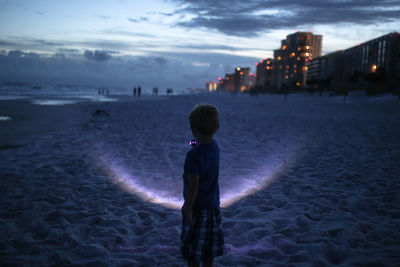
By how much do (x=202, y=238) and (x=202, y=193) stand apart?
396 mm

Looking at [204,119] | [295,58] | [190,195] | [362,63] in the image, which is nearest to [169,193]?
[190,195]

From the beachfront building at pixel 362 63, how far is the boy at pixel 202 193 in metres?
66.3

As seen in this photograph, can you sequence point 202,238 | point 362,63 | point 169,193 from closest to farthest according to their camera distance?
1. point 202,238
2. point 169,193
3. point 362,63

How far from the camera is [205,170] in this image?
2.36 metres

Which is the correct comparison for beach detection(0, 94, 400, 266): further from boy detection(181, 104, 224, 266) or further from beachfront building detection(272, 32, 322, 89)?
beachfront building detection(272, 32, 322, 89)

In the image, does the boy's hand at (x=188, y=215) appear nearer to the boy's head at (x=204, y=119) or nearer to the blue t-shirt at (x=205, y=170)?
the blue t-shirt at (x=205, y=170)

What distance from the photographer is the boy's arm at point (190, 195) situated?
2.28m

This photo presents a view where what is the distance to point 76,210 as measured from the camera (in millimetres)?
4410

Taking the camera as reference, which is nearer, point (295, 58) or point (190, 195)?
point (190, 195)

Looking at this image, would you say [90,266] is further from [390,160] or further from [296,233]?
[390,160]

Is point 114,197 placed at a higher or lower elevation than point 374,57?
lower

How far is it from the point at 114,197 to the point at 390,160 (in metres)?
7.40

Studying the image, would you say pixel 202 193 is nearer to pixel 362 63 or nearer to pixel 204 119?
pixel 204 119

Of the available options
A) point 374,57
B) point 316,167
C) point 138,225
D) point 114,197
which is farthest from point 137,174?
point 374,57
